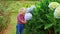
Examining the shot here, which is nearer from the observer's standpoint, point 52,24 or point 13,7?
point 52,24

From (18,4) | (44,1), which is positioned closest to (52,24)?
(44,1)

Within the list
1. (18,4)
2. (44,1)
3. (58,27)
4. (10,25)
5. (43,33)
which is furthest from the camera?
(18,4)

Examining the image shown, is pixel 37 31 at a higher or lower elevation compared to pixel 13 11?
higher

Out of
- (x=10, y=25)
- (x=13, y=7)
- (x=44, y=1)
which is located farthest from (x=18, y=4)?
(x=44, y=1)

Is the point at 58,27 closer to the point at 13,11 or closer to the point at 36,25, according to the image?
the point at 36,25

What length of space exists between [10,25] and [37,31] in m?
5.45

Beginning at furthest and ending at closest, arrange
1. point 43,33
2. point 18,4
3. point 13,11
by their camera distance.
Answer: point 18,4 → point 13,11 → point 43,33

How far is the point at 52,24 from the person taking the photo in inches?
77.2

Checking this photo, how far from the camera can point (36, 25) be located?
93.7 inches

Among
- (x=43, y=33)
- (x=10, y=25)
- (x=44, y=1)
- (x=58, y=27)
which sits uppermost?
(x=44, y=1)

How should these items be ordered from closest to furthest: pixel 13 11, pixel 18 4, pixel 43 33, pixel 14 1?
pixel 43 33
pixel 13 11
pixel 18 4
pixel 14 1

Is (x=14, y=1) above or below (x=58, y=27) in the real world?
below

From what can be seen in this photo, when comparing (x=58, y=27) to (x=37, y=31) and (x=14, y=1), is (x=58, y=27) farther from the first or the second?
(x=14, y=1)

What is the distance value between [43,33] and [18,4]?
900 cm
